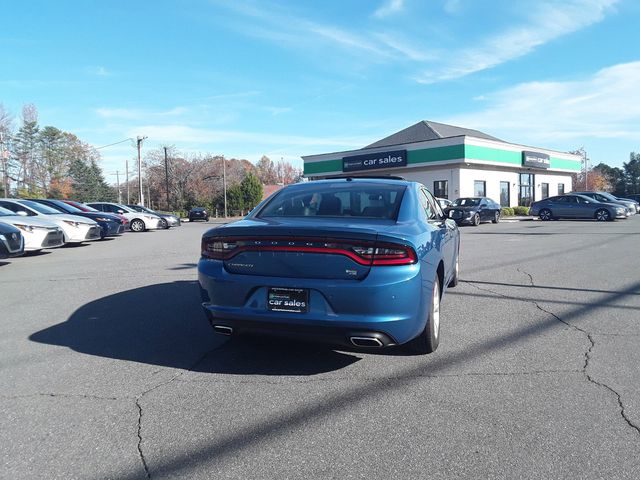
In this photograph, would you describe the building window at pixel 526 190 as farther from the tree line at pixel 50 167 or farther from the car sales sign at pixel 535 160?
the tree line at pixel 50 167

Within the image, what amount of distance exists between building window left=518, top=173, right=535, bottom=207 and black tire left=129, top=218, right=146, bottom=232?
31.8 m

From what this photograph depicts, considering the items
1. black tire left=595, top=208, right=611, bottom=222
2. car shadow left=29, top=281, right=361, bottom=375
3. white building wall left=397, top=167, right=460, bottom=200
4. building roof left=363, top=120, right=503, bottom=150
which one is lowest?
car shadow left=29, top=281, right=361, bottom=375

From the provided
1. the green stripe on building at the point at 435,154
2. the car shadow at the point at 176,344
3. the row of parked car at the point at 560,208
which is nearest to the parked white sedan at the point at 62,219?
the car shadow at the point at 176,344

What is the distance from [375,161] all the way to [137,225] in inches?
862

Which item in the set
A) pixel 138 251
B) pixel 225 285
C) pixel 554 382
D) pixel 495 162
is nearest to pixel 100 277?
pixel 138 251

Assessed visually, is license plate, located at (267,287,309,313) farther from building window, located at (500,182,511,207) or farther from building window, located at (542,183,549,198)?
building window, located at (542,183,549,198)

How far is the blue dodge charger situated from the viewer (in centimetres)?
362

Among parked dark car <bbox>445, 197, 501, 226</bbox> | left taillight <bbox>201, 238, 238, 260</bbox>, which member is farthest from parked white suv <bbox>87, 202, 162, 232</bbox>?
left taillight <bbox>201, 238, 238, 260</bbox>

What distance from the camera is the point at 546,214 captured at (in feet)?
94.9

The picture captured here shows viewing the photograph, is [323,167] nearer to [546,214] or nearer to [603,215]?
[546,214]

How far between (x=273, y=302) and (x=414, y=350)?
4.89 feet

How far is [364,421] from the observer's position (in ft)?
10.5

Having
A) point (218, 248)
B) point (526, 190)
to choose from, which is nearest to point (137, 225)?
point (218, 248)

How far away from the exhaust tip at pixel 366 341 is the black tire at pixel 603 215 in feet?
87.7
